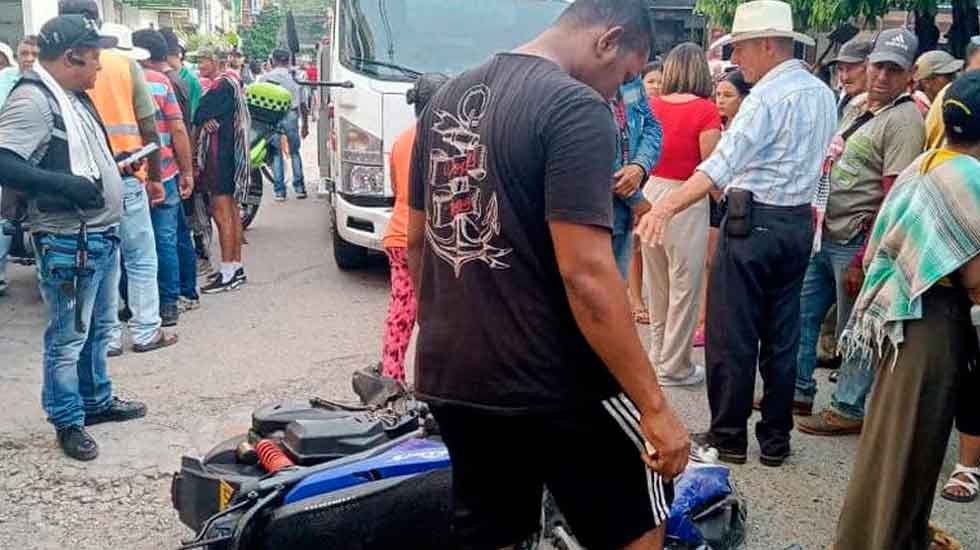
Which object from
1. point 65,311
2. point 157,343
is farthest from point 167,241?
point 65,311

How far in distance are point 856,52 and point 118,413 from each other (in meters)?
4.43

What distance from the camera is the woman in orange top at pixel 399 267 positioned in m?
4.36

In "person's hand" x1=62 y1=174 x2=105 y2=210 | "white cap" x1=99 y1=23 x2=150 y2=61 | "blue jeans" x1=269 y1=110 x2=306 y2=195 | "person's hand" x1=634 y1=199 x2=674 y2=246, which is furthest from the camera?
"blue jeans" x1=269 y1=110 x2=306 y2=195

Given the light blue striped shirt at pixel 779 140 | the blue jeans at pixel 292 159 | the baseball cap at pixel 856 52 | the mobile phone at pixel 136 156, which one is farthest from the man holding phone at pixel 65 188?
the blue jeans at pixel 292 159

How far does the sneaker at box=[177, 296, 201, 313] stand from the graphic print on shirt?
481cm

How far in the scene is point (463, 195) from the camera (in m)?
2.12

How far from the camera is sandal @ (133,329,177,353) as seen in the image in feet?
18.6

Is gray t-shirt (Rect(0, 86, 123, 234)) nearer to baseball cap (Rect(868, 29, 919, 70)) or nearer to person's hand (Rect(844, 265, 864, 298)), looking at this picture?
person's hand (Rect(844, 265, 864, 298))

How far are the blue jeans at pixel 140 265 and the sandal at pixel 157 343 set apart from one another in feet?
0.07

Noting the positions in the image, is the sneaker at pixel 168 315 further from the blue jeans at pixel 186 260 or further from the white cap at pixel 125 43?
the white cap at pixel 125 43

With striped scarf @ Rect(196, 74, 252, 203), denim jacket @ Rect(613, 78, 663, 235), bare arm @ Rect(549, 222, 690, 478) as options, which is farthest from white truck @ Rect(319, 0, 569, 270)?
bare arm @ Rect(549, 222, 690, 478)

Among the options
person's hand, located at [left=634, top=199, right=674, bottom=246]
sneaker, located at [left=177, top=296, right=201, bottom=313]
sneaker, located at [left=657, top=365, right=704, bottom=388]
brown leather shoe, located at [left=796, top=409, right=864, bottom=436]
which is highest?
person's hand, located at [left=634, top=199, right=674, bottom=246]

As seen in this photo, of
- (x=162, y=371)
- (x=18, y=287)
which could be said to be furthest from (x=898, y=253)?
(x=18, y=287)

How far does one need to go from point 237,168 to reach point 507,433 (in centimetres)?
545
